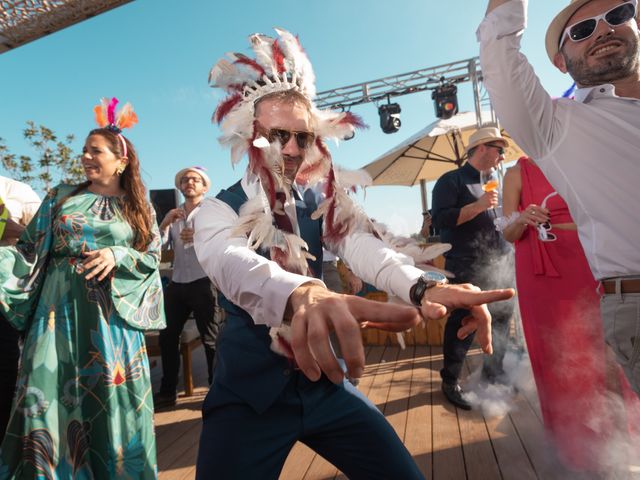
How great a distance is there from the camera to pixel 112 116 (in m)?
2.31

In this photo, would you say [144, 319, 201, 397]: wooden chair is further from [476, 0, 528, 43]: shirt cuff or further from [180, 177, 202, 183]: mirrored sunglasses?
[476, 0, 528, 43]: shirt cuff

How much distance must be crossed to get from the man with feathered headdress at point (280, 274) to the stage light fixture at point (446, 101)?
810cm

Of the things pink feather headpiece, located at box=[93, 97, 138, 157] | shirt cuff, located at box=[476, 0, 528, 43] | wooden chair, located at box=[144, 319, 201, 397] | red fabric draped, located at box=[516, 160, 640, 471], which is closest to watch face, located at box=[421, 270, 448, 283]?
shirt cuff, located at box=[476, 0, 528, 43]

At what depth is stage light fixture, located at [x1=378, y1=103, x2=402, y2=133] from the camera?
9.60 meters

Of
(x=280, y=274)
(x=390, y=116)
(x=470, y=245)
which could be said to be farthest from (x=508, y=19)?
(x=390, y=116)

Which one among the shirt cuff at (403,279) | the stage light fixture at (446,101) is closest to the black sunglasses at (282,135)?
the shirt cuff at (403,279)

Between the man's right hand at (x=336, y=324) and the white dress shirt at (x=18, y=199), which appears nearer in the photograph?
the man's right hand at (x=336, y=324)

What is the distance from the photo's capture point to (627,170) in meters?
1.21

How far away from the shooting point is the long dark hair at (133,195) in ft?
7.16

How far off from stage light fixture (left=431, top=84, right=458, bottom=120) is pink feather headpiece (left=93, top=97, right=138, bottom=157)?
793cm

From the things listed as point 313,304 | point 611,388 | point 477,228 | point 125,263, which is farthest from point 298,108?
point 477,228

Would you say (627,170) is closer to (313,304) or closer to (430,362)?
(313,304)

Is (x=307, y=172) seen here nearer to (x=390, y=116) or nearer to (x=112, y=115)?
(x=112, y=115)

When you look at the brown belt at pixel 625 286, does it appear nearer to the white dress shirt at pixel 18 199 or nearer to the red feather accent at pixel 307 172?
the red feather accent at pixel 307 172
